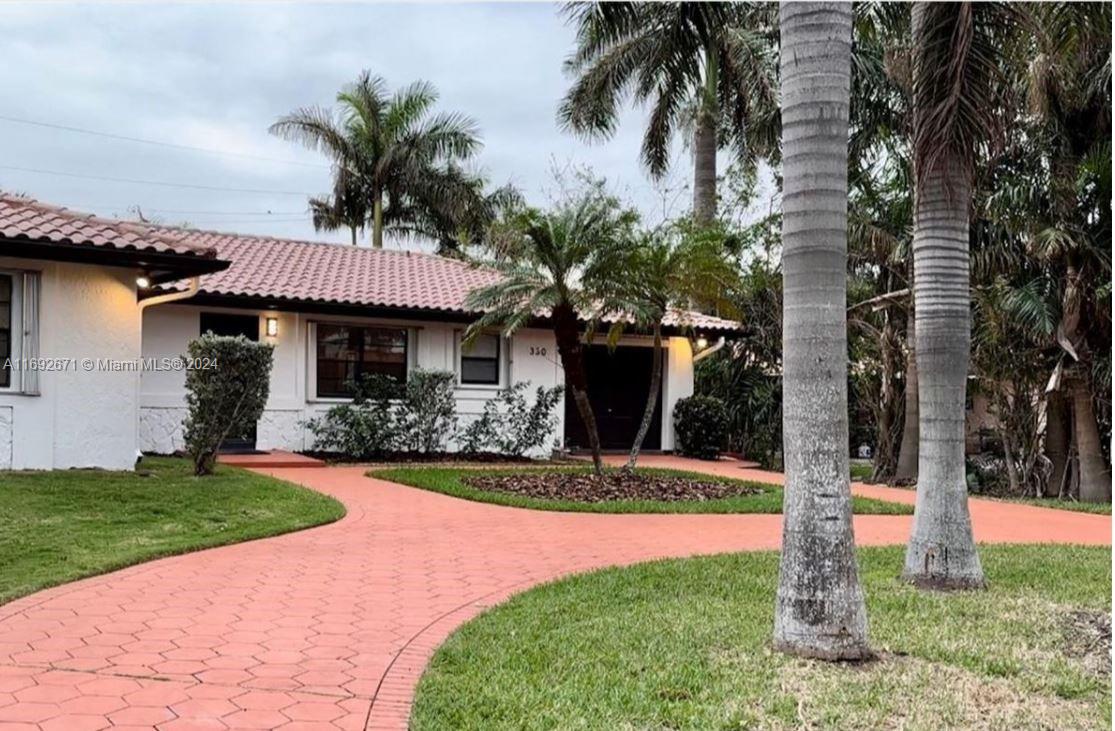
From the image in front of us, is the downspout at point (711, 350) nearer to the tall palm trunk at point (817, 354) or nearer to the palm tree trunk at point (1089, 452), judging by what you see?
the palm tree trunk at point (1089, 452)

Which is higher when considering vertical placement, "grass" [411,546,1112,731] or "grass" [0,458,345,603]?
"grass" [0,458,345,603]

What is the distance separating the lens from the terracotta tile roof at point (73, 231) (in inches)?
418

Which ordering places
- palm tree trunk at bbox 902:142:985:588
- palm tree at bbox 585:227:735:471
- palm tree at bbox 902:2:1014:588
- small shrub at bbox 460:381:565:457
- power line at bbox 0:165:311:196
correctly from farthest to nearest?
power line at bbox 0:165:311:196
small shrub at bbox 460:381:565:457
palm tree at bbox 585:227:735:471
palm tree trunk at bbox 902:142:985:588
palm tree at bbox 902:2:1014:588

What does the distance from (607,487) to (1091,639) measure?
25.6 ft

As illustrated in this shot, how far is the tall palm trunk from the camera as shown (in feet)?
14.8

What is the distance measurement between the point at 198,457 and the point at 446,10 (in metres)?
6.61

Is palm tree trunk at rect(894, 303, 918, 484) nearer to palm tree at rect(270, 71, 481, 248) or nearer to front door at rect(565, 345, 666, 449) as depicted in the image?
front door at rect(565, 345, 666, 449)

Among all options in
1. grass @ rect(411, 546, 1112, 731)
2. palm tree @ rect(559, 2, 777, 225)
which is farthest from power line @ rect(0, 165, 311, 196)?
grass @ rect(411, 546, 1112, 731)

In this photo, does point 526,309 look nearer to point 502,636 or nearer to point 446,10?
point 446,10

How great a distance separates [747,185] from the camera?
23828 millimetres

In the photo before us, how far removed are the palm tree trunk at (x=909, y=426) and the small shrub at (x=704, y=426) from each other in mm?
4405

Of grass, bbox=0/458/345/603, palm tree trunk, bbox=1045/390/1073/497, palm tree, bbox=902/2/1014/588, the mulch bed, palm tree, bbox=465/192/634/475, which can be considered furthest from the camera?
palm tree trunk, bbox=1045/390/1073/497

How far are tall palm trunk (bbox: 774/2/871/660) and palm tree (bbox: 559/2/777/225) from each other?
12.5 meters

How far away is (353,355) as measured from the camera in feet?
54.7
